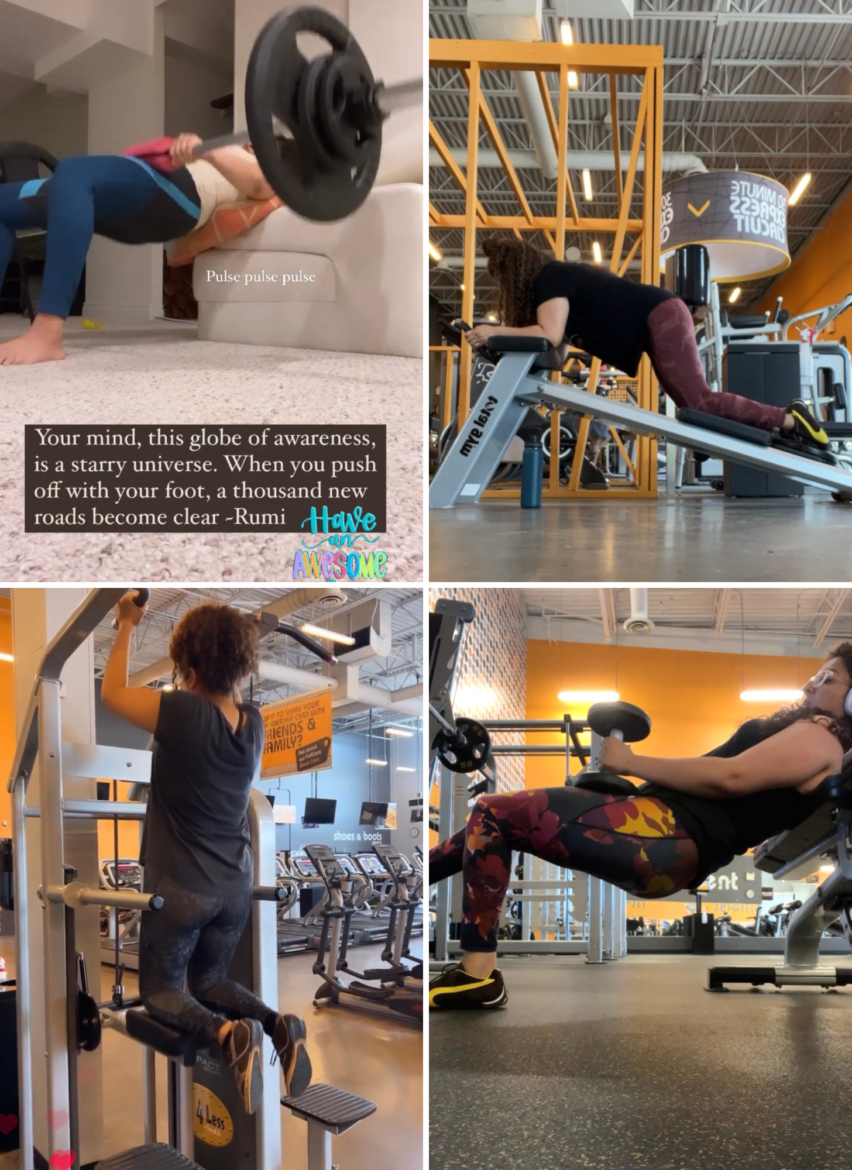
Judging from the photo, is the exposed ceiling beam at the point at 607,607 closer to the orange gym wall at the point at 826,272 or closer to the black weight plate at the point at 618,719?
the black weight plate at the point at 618,719

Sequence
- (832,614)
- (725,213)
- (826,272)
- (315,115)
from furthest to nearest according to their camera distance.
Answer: (826,272), (725,213), (832,614), (315,115)

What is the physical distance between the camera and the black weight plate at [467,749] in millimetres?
1783

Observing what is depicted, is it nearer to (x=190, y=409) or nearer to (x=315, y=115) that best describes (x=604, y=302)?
(x=315, y=115)

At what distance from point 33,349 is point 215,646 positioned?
0.62 m

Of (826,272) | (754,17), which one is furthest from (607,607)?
(826,272)

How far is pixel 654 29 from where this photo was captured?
6.25m

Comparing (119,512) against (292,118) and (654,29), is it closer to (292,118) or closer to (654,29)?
(292,118)

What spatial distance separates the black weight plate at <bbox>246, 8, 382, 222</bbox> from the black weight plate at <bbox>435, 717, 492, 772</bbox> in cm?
95

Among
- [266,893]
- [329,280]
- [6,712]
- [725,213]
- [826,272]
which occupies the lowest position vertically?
[266,893]

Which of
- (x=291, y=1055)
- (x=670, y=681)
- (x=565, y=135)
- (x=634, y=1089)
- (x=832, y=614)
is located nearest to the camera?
(x=634, y=1089)

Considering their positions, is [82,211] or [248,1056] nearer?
[248,1056]

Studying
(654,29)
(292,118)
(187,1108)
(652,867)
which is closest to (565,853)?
(652,867)

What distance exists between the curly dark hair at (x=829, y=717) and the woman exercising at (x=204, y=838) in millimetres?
810

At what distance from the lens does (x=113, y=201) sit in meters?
1.61
